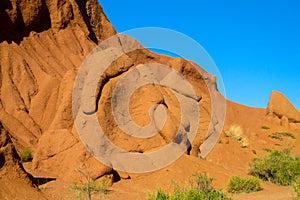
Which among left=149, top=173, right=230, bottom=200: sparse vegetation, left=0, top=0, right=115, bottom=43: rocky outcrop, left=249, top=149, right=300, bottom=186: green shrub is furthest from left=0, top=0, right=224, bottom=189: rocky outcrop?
left=149, top=173, right=230, bottom=200: sparse vegetation

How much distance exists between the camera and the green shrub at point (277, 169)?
59.2ft

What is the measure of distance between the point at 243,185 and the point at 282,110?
3697 cm

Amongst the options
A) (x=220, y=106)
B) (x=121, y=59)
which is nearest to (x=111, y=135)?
(x=121, y=59)

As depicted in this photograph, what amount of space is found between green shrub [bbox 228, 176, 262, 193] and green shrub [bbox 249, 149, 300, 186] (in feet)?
8.58

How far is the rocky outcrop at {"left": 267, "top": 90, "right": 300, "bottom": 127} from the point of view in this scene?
49.5 metres

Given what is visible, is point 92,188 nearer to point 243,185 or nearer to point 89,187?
point 89,187

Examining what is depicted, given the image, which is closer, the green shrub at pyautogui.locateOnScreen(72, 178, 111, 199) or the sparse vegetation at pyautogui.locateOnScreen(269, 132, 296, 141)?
the green shrub at pyautogui.locateOnScreen(72, 178, 111, 199)

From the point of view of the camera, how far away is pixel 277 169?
18734mm

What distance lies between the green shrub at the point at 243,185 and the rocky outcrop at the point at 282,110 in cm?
3451

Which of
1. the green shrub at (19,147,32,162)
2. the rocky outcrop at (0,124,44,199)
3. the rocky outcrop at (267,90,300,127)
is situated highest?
the rocky outcrop at (267,90,300,127)

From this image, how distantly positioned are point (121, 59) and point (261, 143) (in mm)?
25437

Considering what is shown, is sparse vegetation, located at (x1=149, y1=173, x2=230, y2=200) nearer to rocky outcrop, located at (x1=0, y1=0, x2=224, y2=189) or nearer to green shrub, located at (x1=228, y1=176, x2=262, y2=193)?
green shrub, located at (x1=228, y1=176, x2=262, y2=193)

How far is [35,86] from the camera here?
77.2ft

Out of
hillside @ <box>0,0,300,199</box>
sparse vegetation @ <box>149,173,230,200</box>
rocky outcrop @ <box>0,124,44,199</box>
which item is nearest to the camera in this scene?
sparse vegetation @ <box>149,173,230,200</box>
